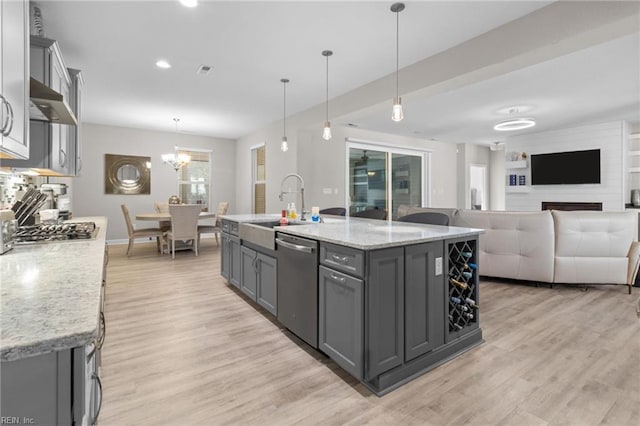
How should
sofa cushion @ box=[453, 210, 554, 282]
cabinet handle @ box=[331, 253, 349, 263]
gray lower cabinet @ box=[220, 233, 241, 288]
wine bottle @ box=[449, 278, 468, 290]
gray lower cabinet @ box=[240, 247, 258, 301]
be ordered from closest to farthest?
cabinet handle @ box=[331, 253, 349, 263], wine bottle @ box=[449, 278, 468, 290], gray lower cabinet @ box=[240, 247, 258, 301], gray lower cabinet @ box=[220, 233, 241, 288], sofa cushion @ box=[453, 210, 554, 282]

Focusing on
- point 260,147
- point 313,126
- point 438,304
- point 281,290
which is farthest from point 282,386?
point 260,147

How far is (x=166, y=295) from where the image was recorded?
3496 mm

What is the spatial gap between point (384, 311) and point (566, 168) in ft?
24.9

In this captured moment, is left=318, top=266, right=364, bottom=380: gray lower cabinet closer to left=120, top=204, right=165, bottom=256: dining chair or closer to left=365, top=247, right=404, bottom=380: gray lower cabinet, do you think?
left=365, top=247, right=404, bottom=380: gray lower cabinet

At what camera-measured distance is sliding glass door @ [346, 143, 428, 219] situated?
281 inches

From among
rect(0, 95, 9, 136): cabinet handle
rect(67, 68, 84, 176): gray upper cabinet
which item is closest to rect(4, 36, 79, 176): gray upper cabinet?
Result: rect(67, 68, 84, 176): gray upper cabinet

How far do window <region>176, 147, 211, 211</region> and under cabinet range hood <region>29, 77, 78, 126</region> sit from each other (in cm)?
585

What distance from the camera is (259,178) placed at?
24.4ft

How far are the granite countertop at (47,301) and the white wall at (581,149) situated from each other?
8.73m

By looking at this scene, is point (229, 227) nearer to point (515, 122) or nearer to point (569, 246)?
point (569, 246)

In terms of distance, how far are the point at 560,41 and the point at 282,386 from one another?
10.8ft

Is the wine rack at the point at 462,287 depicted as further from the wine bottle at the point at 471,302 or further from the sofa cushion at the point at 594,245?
the sofa cushion at the point at 594,245

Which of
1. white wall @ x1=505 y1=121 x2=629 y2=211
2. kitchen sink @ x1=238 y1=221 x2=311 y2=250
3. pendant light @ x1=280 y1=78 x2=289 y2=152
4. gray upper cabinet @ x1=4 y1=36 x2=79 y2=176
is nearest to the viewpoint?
gray upper cabinet @ x1=4 y1=36 x2=79 y2=176

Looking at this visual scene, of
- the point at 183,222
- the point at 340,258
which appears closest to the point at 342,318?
the point at 340,258
